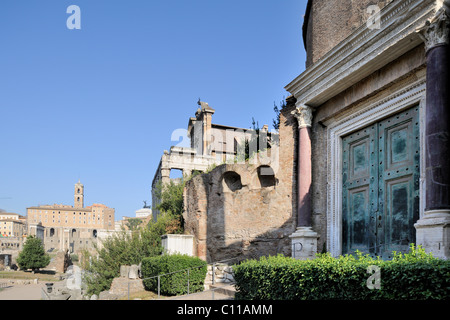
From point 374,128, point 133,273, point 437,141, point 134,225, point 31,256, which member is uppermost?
point 374,128

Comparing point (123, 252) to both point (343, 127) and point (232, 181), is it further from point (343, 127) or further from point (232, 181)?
point (343, 127)

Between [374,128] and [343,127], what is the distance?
1039mm

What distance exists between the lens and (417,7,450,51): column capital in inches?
283

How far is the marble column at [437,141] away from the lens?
263 inches

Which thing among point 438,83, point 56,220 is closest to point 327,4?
point 438,83

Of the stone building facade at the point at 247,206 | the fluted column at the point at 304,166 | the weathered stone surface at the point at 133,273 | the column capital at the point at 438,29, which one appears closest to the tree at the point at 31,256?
the weathered stone surface at the point at 133,273

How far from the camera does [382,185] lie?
919cm

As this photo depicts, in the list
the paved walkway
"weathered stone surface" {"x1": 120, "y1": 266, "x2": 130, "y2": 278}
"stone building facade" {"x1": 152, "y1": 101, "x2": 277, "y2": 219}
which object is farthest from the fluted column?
the paved walkway

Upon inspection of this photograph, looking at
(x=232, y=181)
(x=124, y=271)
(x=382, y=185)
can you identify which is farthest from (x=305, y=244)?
(x=124, y=271)

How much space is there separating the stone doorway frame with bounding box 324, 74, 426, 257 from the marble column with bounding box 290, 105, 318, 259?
0.46 m

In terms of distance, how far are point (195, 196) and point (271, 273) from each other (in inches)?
335

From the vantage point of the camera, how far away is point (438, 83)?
7.14 m

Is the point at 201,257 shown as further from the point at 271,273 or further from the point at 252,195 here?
the point at 271,273

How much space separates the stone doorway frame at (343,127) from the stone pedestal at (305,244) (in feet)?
1.17
